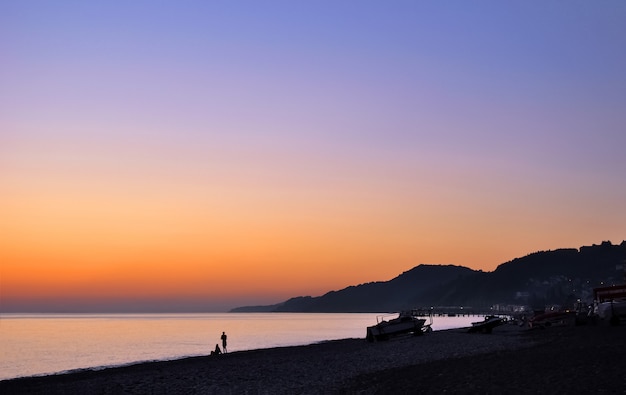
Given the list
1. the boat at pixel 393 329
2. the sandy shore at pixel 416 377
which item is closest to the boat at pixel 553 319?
the boat at pixel 393 329

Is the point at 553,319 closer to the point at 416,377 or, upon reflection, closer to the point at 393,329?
the point at 393,329

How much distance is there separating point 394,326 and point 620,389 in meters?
46.9

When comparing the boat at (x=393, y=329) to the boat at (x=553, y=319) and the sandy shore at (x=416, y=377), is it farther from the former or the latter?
the sandy shore at (x=416, y=377)

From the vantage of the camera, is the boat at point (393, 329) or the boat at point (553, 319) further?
the boat at point (553, 319)

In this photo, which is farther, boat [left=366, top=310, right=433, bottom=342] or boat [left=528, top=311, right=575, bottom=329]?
boat [left=528, top=311, right=575, bottom=329]

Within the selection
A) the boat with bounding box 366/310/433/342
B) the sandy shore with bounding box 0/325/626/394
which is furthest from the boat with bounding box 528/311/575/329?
the sandy shore with bounding box 0/325/626/394

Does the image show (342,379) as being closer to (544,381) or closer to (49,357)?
(544,381)

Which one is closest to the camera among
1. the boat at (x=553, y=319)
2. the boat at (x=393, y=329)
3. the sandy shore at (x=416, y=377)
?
the sandy shore at (x=416, y=377)

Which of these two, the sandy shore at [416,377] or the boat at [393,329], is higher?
the boat at [393,329]

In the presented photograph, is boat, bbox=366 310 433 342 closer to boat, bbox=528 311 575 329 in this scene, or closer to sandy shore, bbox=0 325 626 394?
boat, bbox=528 311 575 329

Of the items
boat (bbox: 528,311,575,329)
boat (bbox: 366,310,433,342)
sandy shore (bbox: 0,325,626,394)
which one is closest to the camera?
sandy shore (bbox: 0,325,626,394)

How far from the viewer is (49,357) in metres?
82.9

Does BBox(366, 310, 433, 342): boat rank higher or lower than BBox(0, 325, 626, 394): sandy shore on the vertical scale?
higher

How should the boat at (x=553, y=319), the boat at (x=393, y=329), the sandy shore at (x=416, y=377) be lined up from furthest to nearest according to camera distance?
the boat at (x=553, y=319) → the boat at (x=393, y=329) → the sandy shore at (x=416, y=377)
